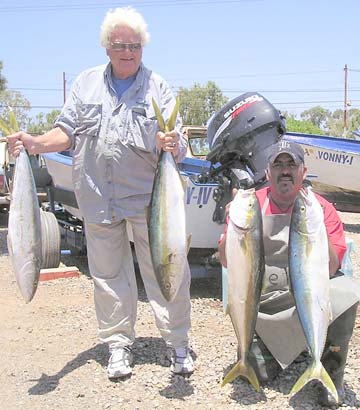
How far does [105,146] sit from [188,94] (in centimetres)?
6235

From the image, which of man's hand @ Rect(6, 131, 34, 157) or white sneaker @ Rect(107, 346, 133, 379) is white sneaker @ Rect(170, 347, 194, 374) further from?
man's hand @ Rect(6, 131, 34, 157)

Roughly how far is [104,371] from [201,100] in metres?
62.0

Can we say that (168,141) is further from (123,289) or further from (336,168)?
(336,168)

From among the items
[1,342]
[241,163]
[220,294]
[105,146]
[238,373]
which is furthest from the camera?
[220,294]

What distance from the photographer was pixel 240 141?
5.10 meters

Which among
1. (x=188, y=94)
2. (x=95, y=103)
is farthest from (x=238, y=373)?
(x=188, y=94)

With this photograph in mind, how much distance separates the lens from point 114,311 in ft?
12.1

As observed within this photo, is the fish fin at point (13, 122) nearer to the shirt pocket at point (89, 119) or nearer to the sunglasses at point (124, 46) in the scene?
the shirt pocket at point (89, 119)

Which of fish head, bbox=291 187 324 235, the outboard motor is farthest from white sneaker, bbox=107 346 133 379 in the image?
the outboard motor

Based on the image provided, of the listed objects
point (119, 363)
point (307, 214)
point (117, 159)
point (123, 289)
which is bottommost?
point (119, 363)

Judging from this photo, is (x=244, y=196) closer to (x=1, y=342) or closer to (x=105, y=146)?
(x=105, y=146)

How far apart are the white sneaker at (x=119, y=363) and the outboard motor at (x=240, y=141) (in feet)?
6.01

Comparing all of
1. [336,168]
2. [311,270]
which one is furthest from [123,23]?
[336,168]

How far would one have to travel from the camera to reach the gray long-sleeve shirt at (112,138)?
3391 millimetres
